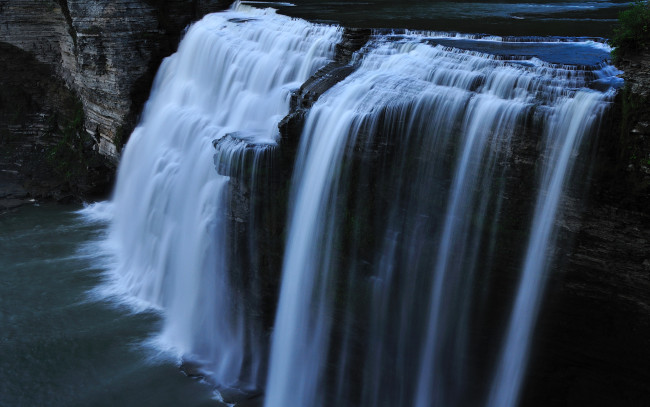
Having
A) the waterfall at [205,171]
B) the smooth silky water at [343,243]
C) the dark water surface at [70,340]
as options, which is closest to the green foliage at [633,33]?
the smooth silky water at [343,243]

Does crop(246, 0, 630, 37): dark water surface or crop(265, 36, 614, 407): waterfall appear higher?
crop(246, 0, 630, 37): dark water surface

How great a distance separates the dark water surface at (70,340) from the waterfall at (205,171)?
2.37 feet

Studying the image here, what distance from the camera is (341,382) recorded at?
1205cm

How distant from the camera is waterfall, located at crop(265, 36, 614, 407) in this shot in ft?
32.5

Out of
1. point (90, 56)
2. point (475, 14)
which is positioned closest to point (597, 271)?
point (475, 14)

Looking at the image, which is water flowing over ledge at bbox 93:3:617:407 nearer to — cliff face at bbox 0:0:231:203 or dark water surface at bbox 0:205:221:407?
dark water surface at bbox 0:205:221:407

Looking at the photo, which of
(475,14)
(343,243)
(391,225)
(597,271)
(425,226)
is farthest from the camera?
(475,14)

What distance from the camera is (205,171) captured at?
48.6 feet

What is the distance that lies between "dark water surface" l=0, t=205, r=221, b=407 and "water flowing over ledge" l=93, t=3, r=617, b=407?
0.86 metres

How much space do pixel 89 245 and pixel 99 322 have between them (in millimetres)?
4197

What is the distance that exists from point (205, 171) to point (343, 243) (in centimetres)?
452

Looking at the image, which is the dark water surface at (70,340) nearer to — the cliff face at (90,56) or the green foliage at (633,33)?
the cliff face at (90,56)

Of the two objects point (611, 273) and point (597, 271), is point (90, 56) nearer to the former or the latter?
point (597, 271)

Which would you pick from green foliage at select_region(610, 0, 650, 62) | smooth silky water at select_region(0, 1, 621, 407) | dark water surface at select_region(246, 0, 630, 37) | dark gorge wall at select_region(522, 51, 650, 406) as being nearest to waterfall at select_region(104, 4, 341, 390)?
smooth silky water at select_region(0, 1, 621, 407)
